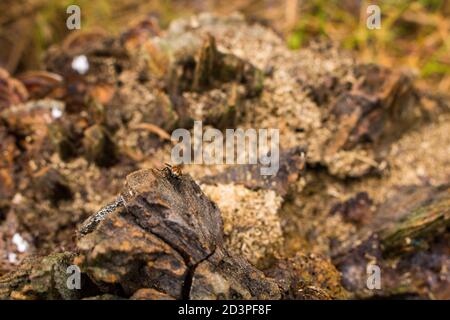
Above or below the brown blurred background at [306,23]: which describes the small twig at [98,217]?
below

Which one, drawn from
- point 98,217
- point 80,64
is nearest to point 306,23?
point 80,64

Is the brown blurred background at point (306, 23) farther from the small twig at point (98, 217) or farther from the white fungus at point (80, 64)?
the small twig at point (98, 217)

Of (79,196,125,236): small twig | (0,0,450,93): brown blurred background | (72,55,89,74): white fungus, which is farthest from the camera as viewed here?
(0,0,450,93): brown blurred background

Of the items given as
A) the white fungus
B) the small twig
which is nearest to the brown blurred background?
the white fungus

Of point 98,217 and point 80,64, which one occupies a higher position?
point 80,64

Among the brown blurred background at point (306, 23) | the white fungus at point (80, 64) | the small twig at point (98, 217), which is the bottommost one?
the small twig at point (98, 217)

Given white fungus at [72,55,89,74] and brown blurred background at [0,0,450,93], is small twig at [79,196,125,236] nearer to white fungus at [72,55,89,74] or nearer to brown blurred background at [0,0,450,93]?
white fungus at [72,55,89,74]

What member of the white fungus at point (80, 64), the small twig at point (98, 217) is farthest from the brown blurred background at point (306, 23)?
the small twig at point (98, 217)

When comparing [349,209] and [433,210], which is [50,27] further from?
[433,210]

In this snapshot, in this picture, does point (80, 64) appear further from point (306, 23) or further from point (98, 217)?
point (306, 23)

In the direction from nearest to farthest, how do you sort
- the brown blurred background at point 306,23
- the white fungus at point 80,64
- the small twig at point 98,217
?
the small twig at point 98,217
the white fungus at point 80,64
the brown blurred background at point 306,23
